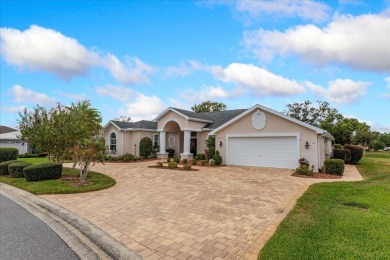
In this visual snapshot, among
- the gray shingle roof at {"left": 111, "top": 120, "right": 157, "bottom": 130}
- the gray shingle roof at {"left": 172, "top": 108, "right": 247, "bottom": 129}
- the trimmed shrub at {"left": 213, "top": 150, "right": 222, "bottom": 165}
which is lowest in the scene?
the trimmed shrub at {"left": 213, "top": 150, "right": 222, "bottom": 165}

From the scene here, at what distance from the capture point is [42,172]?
442 inches

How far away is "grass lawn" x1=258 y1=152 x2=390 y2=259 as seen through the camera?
12.6 ft

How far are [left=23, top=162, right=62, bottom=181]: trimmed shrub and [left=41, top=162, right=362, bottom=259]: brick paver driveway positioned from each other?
3.43 meters

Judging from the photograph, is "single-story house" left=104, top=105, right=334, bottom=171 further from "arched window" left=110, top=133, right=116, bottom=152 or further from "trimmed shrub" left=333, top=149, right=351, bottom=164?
"arched window" left=110, top=133, right=116, bottom=152

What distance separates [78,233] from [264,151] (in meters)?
13.6

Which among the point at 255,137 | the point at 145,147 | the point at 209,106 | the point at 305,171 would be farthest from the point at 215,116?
the point at 209,106

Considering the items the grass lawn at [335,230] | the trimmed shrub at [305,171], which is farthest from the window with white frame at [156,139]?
the grass lawn at [335,230]

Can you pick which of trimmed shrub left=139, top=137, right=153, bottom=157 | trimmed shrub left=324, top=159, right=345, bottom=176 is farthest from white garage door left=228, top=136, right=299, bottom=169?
trimmed shrub left=139, top=137, right=153, bottom=157

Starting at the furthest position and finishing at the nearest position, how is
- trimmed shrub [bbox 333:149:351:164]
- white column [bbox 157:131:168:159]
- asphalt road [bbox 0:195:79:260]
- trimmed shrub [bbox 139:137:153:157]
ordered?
white column [bbox 157:131:168:159]
trimmed shrub [bbox 139:137:153:157]
trimmed shrub [bbox 333:149:351:164]
asphalt road [bbox 0:195:79:260]

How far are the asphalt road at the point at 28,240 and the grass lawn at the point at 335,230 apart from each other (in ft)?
11.7

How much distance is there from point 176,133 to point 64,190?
17.8 meters

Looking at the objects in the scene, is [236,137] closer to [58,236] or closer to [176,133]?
[176,133]

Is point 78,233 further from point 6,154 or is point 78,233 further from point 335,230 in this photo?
point 6,154

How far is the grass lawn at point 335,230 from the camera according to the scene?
386 cm
